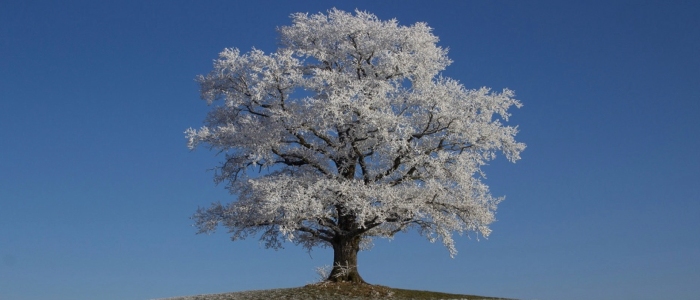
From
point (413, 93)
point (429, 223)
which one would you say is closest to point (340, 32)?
point (413, 93)

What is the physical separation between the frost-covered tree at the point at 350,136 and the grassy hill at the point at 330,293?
82 cm

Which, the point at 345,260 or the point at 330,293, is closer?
the point at 330,293

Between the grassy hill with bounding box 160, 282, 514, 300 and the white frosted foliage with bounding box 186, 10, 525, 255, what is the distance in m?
2.07

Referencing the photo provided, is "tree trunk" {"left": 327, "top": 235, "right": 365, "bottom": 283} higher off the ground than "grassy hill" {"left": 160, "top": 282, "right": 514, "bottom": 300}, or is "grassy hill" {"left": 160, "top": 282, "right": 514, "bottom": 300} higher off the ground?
"tree trunk" {"left": 327, "top": 235, "right": 365, "bottom": 283}

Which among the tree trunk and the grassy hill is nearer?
the grassy hill

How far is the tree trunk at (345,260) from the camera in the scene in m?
29.8

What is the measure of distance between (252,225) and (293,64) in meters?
6.27

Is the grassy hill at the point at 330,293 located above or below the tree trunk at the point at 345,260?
below

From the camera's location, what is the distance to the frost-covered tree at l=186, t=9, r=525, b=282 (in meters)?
27.7

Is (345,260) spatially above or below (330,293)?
above

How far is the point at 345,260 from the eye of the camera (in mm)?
30109

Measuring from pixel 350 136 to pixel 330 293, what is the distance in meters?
5.81

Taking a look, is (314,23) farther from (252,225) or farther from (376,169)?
(252,225)

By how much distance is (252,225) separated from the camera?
29375 millimetres
